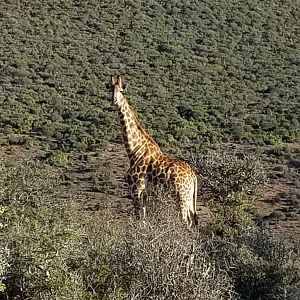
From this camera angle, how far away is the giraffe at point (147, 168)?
477 inches

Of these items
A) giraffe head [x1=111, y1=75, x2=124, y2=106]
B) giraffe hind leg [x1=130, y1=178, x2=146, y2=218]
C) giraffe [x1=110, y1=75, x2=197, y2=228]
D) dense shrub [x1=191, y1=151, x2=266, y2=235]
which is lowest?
dense shrub [x1=191, y1=151, x2=266, y2=235]

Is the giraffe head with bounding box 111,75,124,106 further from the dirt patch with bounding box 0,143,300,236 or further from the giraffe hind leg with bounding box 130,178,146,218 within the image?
the dirt patch with bounding box 0,143,300,236

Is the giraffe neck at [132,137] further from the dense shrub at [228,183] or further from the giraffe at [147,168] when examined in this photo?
the dense shrub at [228,183]

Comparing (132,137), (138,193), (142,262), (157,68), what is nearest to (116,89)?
(132,137)

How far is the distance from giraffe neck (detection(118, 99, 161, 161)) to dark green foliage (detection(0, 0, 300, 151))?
16.2 meters

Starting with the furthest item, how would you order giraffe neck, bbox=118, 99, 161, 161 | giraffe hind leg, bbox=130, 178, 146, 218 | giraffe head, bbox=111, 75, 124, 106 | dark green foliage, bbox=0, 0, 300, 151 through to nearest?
dark green foliage, bbox=0, 0, 300, 151
giraffe neck, bbox=118, 99, 161, 161
giraffe head, bbox=111, 75, 124, 106
giraffe hind leg, bbox=130, 178, 146, 218

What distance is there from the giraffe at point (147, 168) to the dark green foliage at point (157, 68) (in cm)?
1624

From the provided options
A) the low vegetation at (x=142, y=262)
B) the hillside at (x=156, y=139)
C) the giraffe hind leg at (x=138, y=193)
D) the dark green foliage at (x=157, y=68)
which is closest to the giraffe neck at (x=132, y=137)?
the giraffe hind leg at (x=138, y=193)

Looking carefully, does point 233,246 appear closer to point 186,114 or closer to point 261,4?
point 186,114

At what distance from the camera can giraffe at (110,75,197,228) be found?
1212cm

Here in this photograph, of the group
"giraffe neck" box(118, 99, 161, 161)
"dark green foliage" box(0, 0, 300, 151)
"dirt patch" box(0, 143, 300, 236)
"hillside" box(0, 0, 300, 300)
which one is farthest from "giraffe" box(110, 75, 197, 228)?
"dark green foliage" box(0, 0, 300, 151)

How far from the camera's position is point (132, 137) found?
42.3 feet

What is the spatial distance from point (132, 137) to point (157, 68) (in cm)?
2811

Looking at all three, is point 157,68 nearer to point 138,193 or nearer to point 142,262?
point 138,193
